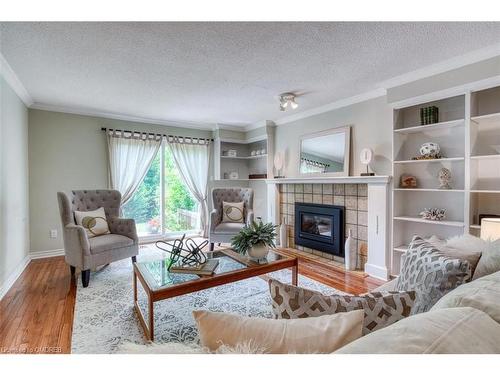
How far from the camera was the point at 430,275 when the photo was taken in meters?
1.09

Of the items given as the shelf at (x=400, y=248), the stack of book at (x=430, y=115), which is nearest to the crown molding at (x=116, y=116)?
the stack of book at (x=430, y=115)

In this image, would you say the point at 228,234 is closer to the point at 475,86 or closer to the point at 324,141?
the point at 324,141

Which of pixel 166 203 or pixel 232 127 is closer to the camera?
pixel 166 203

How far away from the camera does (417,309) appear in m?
1.08

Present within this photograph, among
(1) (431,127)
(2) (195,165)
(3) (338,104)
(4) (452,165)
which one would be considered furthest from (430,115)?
(2) (195,165)

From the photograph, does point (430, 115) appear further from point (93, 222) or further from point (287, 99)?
point (93, 222)

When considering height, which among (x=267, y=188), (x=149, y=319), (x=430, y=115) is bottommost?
(x=149, y=319)

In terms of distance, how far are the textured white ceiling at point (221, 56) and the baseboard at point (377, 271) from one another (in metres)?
2.13

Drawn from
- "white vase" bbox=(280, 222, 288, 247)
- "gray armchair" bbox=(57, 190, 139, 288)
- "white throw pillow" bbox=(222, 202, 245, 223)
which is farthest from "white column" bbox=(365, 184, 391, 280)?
"gray armchair" bbox=(57, 190, 139, 288)

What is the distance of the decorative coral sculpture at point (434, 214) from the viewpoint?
263 centimetres

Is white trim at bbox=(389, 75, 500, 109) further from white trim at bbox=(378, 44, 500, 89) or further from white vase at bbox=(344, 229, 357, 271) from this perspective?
white vase at bbox=(344, 229, 357, 271)

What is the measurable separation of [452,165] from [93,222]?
4.04 meters
